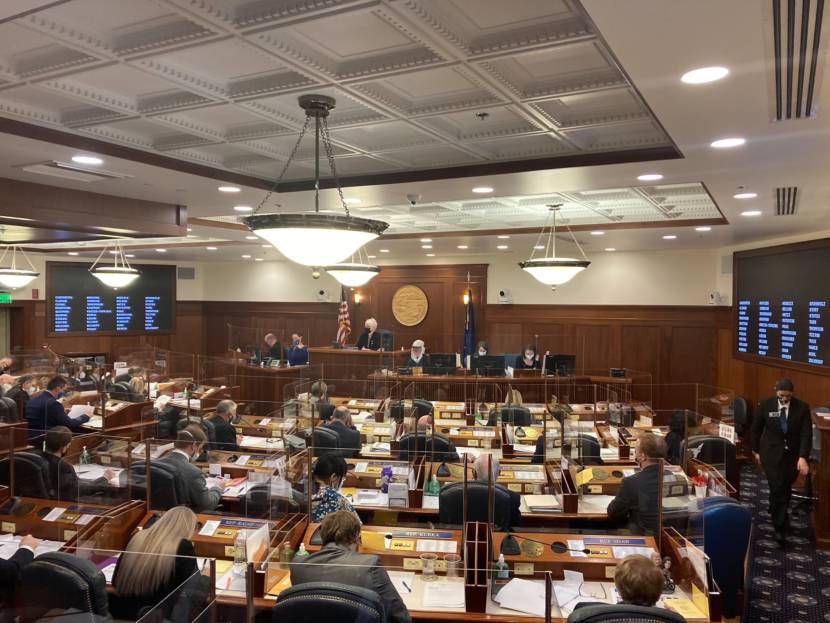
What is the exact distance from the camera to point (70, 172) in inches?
194

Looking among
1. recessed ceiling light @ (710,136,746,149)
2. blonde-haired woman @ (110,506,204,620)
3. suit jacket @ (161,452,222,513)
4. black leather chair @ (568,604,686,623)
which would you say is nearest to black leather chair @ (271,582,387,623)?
blonde-haired woman @ (110,506,204,620)

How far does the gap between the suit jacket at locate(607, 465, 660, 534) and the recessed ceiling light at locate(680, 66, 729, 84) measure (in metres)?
2.66

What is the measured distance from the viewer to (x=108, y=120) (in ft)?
12.9

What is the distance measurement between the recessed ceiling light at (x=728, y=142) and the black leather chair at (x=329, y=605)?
10.8 feet

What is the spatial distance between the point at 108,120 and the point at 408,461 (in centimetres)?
352

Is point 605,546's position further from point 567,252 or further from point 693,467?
point 567,252

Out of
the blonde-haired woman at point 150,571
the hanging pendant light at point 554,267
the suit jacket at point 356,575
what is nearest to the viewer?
the suit jacket at point 356,575

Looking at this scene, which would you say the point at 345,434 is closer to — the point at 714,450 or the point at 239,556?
the point at 239,556

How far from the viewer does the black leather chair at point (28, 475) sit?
15.4 ft

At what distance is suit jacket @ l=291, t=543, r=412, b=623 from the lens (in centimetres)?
308

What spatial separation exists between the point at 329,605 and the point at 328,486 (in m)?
2.04

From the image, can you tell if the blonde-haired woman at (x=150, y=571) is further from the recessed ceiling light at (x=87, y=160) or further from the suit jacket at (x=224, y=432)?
the suit jacket at (x=224, y=432)

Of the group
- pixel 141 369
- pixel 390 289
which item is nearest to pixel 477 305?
pixel 390 289

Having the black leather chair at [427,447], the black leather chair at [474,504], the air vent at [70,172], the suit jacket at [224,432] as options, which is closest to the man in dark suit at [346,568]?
the black leather chair at [474,504]
